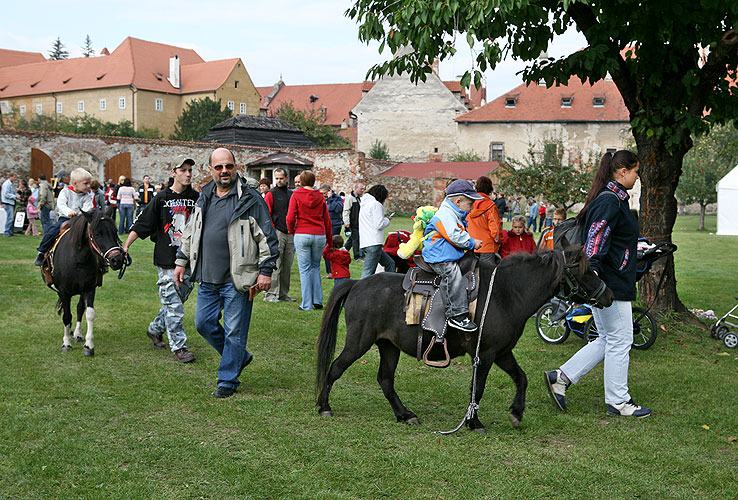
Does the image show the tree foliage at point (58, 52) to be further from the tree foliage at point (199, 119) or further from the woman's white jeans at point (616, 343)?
the woman's white jeans at point (616, 343)

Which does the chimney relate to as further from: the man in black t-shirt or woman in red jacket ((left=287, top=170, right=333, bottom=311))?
the man in black t-shirt

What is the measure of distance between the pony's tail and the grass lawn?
411 mm

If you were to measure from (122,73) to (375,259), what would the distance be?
235 ft

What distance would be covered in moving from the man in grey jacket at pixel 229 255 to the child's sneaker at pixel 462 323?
1721mm

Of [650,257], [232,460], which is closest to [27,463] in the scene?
[232,460]

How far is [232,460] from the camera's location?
4.71 meters

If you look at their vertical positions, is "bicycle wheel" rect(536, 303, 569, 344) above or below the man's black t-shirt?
below

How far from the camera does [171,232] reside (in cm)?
751

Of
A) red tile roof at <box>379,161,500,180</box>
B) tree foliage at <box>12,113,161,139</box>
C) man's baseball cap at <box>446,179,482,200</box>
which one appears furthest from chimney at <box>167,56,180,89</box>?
man's baseball cap at <box>446,179,482,200</box>

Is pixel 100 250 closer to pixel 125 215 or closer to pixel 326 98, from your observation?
pixel 125 215

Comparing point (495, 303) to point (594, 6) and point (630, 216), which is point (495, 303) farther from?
point (594, 6)

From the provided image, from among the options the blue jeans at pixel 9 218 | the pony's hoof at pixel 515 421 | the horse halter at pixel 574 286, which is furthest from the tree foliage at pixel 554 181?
the pony's hoof at pixel 515 421

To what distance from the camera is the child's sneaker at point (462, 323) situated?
209 inches

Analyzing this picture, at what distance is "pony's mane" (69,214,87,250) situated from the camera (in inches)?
307
